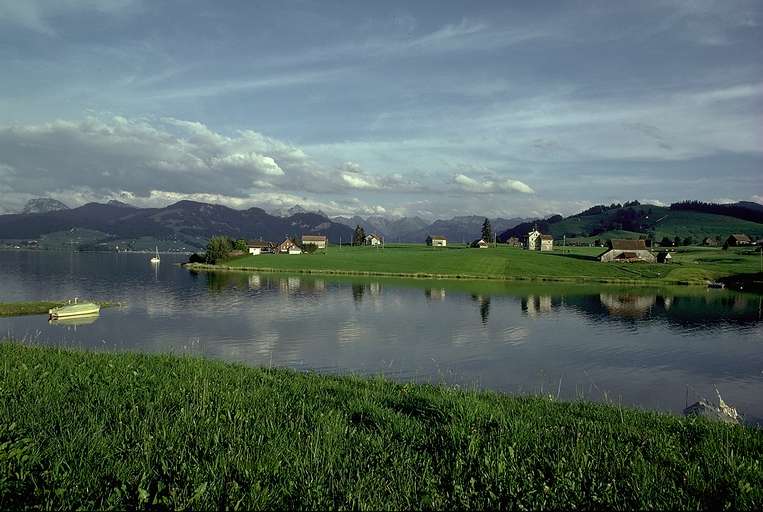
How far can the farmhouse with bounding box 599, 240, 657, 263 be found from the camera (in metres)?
180

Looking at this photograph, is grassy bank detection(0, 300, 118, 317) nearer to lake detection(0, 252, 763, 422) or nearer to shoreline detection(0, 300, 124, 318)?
shoreline detection(0, 300, 124, 318)

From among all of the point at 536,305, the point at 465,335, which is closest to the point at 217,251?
Answer: the point at 536,305

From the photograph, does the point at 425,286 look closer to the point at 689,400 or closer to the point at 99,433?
the point at 689,400

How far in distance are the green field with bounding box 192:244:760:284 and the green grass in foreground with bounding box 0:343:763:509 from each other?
132148mm

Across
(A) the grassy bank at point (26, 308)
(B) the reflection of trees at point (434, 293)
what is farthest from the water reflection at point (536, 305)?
(A) the grassy bank at point (26, 308)

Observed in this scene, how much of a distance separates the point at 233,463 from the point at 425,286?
4215 inches

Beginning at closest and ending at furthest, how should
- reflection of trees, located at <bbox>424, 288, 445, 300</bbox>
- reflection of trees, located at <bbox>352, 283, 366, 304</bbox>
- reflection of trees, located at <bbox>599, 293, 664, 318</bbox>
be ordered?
1. reflection of trees, located at <bbox>599, 293, 664, 318</bbox>
2. reflection of trees, located at <bbox>352, 283, 366, 304</bbox>
3. reflection of trees, located at <bbox>424, 288, 445, 300</bbox>

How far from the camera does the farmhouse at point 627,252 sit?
180 metres

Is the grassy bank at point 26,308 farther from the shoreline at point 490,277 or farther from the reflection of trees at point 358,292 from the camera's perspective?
the shoreline at point 490,277

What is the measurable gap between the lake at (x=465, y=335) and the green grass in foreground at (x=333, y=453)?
32.6 ft

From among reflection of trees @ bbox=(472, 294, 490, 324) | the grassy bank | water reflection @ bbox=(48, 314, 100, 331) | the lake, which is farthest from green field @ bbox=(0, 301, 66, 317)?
reflection of trees @ bbox=(472, 294, 490, 324)

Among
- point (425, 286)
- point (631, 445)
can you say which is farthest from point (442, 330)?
point (425, 286)

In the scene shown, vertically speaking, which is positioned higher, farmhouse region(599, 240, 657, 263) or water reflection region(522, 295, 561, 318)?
farmhouse region(599, 240, 657, 263)

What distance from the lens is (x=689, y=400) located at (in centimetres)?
2967
